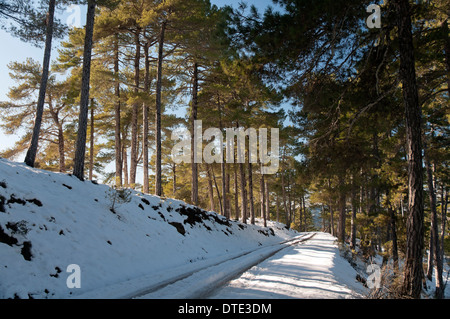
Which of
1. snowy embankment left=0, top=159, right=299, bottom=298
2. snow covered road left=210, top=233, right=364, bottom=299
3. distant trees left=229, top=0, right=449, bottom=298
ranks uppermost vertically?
distant trees left=229, top=0, right=449, bottom=298

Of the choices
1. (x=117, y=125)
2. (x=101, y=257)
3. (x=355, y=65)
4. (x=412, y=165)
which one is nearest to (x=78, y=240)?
A: (x=101, y=257)

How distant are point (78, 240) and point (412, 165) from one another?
830cm

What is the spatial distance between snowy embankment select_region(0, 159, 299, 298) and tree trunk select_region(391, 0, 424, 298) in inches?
214

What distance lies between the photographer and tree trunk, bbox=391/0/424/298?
5328 millimetres

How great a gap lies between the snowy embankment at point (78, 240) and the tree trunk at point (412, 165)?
544 centimetres

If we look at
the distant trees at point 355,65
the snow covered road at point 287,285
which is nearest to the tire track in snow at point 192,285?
the snow covered road at point 287,285

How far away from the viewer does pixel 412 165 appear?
5.74 m

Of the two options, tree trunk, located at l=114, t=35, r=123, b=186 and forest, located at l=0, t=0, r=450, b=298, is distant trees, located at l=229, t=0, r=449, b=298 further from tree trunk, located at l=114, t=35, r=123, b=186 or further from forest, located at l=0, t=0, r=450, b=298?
tree trunk, located at l=114, t=35, r=123, b=186

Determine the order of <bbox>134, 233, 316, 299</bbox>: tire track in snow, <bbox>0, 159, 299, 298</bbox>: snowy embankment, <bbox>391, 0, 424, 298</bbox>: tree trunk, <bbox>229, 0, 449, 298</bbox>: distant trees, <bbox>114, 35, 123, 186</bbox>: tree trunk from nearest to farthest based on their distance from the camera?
<bbox>134, 233, 316, 299</bbox>: tire track in snow → <bbox>0, 159, 299, 298</bbox>: snowy embankment → <bbox>391, 0, 424, 298</bbox>: tree trunk → <bbox>229, 0, 449, 298</bbox>: distant trees → <bbox>114, 35, 123, 186</bbox>: tree trunk

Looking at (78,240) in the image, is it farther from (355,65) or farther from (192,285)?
(355,65)

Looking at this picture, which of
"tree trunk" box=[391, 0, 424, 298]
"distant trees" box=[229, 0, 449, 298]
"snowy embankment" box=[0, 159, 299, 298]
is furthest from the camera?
"distant trees" box=[229, 0, 449, 298]

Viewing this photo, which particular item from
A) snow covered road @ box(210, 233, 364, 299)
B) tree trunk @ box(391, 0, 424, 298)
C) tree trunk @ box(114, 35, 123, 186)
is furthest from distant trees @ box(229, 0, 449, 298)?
tree trunk @ box(114, 35, 123, 186)
